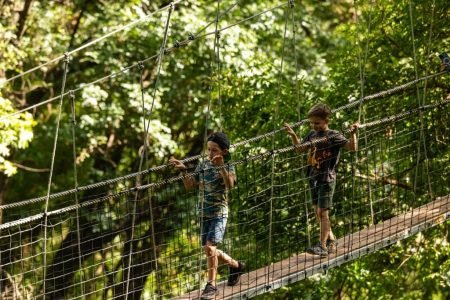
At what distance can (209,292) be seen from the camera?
4.68 metres

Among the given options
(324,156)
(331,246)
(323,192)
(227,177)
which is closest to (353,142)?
(324,156)

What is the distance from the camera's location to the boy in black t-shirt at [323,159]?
16.3 ft

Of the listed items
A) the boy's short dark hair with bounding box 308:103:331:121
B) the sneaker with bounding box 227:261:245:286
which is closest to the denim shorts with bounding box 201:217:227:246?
the sneaker with bounding box 227:261:245:286

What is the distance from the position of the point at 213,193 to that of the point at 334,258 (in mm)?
629

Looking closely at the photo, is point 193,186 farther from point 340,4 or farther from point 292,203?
point 340,4

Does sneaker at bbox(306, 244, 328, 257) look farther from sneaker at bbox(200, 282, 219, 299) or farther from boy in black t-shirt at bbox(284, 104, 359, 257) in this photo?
sneaker at bbox(200, 282, 219, 299)

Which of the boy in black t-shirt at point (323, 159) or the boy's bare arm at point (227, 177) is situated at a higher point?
the boy in black t-shirt at point (323, 159)

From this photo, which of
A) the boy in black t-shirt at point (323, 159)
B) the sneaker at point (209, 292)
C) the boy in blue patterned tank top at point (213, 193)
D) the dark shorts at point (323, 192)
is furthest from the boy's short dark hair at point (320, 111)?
the sneaker at point (209, 292)

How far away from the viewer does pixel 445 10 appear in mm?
7129

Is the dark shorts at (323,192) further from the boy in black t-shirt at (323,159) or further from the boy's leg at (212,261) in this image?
the boy's leg at (212,261)

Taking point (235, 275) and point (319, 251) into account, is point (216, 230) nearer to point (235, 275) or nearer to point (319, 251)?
point (235, 275)

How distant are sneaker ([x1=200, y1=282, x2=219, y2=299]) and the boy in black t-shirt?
56 centimetres

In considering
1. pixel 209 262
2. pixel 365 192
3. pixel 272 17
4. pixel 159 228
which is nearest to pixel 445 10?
pixel 365 192

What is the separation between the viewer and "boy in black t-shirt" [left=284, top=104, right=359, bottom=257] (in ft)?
16.3
